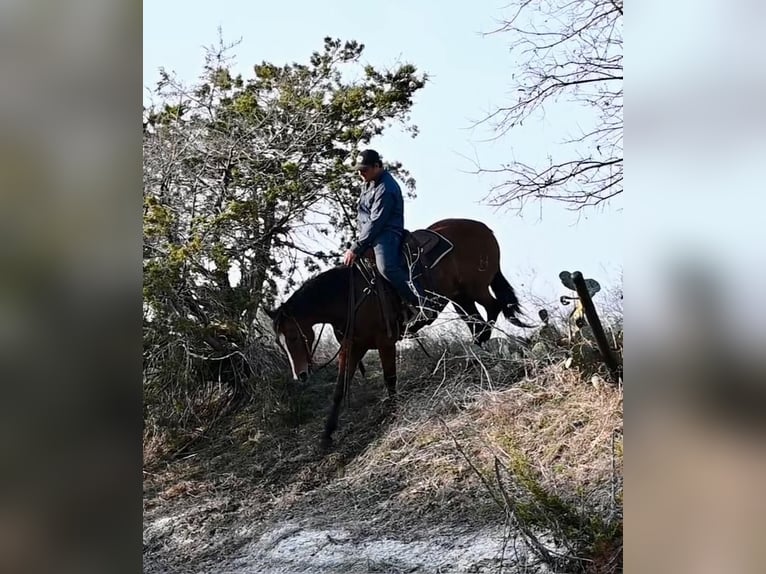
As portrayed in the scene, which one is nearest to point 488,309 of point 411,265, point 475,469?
point 411,265

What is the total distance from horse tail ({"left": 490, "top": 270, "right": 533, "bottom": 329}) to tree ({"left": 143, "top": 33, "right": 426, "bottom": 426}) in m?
0.56

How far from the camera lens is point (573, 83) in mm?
2703

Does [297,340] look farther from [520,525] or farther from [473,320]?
[520,525]

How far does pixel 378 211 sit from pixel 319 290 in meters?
0.35

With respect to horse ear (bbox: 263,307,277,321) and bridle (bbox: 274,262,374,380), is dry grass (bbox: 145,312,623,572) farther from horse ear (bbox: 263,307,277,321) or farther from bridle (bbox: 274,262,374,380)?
horse ear (bbox: 263,307,277,321)

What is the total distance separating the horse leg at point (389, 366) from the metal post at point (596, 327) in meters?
0.68

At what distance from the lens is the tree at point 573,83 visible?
2.68m

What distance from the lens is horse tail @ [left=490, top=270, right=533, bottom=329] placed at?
277 centimetres

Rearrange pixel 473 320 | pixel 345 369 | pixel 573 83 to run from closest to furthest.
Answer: pixel 573 83 → pixel 473 320 → pixel 345 369

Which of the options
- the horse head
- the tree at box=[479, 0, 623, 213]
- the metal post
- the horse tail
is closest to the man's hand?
the horse head

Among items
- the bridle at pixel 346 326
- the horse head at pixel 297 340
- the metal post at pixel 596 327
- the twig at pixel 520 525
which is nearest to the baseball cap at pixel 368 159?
the bridle at pixel 346 326
